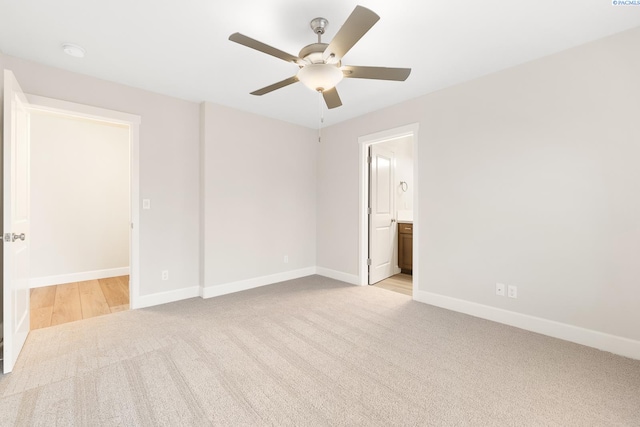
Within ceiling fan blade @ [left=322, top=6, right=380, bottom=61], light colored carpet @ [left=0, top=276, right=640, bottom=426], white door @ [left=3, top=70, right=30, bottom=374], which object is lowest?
light colored carpet @ [left=0, top=276, right=640, bottom=426]

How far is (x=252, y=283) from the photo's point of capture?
13.3 feet

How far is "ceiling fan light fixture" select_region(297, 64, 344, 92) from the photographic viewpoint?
6.11 feet

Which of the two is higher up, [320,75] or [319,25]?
[319,25]

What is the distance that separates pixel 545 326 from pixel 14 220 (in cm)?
445

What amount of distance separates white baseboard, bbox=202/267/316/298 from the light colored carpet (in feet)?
2.15

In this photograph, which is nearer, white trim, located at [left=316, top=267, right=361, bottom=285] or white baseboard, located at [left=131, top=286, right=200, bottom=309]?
white baseboard, located at [left=131, top=286, right=200, bottom=309]

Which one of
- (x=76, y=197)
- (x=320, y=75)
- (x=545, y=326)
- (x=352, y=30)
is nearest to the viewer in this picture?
(x=352, y=30)

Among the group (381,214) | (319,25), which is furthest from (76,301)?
(381,214)

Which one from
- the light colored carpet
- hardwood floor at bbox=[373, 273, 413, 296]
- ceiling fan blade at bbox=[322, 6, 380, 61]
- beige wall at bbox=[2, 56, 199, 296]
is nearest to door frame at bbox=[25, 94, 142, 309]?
beige wall at bbox=[2, 56, 199, 296]

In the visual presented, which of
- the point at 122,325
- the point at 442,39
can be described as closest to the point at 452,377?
→ the point at 442,39

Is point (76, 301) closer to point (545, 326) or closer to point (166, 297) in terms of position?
point (166, 297)

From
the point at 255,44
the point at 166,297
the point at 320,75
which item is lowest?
the point at 166,297

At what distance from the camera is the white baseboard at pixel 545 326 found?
7.19ft

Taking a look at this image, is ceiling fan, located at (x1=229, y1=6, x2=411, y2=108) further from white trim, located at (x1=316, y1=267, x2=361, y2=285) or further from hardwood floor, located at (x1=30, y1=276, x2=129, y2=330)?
hardwood floor, located at (x1=30, y1=276, x2=129, y2=330)
